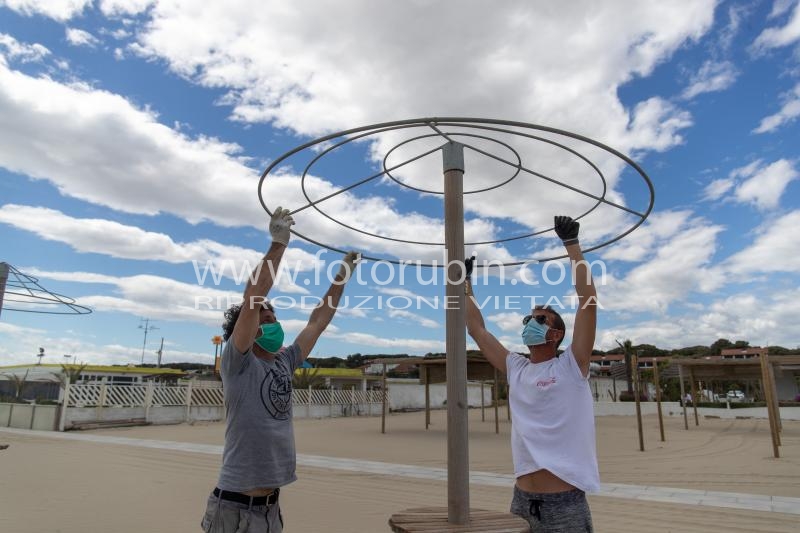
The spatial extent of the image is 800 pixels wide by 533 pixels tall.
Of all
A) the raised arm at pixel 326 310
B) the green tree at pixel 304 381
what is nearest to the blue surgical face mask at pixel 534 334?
the raised arm at pixel 326 310

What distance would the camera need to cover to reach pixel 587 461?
2744 mm

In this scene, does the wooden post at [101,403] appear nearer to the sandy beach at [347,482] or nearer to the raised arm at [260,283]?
the sandy beach at [347,482]

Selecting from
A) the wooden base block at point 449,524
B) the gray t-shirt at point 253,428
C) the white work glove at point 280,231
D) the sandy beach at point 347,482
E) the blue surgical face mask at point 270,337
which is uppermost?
the white work glove at point 280,231

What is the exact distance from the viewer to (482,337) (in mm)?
3605

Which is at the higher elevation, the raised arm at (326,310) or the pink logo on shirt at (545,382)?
the raised arm at (326,310)

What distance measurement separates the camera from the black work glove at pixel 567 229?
305cm

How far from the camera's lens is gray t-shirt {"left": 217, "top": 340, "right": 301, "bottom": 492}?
281 cm

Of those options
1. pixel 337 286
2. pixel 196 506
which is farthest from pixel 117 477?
pixel 337 286

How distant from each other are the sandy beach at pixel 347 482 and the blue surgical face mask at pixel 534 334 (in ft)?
15.1

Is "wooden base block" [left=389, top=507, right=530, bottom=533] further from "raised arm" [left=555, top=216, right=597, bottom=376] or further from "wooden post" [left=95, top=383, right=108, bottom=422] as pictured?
"wooden post" [left=95, top=383, right=108, bottom=422]

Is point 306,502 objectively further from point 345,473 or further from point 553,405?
point 553,405

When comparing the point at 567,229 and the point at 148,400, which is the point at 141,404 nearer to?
the point at 148,400

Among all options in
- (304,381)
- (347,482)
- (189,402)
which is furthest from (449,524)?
(304,381)

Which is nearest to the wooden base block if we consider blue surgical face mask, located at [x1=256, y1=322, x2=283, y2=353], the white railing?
blue surgical face mask, located at [x1=256, y1=322, x2=283, y2=353]
